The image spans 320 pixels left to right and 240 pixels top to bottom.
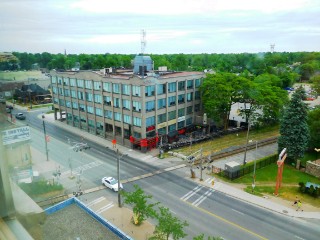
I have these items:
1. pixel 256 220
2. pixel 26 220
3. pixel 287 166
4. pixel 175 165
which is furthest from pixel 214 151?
pixel 26 220

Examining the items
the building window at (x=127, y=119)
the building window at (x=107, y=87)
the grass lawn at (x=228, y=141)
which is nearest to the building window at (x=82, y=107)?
the building window at (x=107, y=87)

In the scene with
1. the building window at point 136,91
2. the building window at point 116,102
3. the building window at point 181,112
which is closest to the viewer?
the building window at point 136,91

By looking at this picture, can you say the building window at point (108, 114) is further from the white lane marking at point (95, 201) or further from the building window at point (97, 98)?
the white lane marking at point (95, 201)

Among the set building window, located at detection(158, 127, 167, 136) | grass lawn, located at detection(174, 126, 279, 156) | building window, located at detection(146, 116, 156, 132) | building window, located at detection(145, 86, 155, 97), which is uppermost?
building window, located at detection(145, 86, 155, 97)

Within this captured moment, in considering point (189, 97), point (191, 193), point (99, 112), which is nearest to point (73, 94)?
point (99, 112)

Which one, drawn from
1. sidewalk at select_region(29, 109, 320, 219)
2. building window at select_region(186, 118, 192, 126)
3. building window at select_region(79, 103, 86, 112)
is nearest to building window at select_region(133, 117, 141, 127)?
sidewalk at select_region(29, 109, 320, 219)

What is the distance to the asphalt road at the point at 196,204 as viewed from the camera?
23734mm

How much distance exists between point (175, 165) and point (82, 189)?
13270 millimetres

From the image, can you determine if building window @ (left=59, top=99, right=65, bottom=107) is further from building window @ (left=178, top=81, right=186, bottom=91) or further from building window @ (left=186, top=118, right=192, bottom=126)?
building window @ (left=186, top=118, right=192, bottom=126)

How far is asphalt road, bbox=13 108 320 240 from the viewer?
23734 millimetres

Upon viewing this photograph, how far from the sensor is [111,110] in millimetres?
47750

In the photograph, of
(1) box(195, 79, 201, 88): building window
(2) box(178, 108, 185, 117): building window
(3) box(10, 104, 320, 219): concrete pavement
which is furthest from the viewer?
(1) box(195, 79, 201, 88): building window

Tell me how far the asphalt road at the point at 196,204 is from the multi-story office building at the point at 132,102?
6.26 meters

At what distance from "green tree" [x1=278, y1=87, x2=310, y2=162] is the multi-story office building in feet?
60.0
